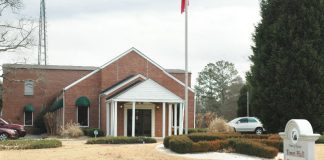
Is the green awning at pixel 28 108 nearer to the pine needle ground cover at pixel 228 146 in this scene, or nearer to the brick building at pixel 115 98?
the brick building at pixel 115 98

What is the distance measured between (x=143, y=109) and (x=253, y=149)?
2408cm

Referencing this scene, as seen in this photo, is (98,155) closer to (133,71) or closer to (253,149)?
(253,149)

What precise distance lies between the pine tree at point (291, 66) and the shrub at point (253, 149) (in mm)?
7213

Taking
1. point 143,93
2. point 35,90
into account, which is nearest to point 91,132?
point 143,93

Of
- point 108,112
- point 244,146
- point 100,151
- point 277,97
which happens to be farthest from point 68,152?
point 108,112

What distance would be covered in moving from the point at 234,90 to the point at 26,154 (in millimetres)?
66790

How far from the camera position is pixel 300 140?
13.6m

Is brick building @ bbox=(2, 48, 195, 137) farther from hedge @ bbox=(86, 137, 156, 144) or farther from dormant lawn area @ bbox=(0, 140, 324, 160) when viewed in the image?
dormant lawn area @ bbox=(0, 140, 324, 160)

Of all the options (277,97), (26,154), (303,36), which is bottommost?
(26,154)

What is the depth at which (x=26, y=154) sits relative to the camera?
21.2 meters

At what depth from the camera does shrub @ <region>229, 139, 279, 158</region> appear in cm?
1880

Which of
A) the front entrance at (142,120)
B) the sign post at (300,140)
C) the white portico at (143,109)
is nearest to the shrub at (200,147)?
the sign post at (300,140)

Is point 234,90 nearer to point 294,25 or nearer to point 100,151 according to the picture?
point 294,25

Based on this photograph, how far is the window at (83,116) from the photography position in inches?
1815
